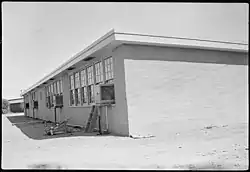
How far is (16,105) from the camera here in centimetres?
5841

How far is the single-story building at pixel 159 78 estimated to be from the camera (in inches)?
370

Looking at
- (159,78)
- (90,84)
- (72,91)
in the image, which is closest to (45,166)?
(159,78)

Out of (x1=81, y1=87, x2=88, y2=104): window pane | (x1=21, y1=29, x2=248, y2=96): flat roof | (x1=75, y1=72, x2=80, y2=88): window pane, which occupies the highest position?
(x1=21, y1=29, x2=248, y2=96): flat roof

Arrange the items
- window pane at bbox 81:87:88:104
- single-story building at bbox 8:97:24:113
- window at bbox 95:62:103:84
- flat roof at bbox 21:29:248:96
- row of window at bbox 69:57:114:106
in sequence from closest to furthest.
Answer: flat roof at bbox 21:29:248:96 < row of window at bbox 69:57:114:106 < window at bbox 95:62:103:84 < window pane at bbox 81:87:88:104 < single-story building at bbox 8:97:24:113

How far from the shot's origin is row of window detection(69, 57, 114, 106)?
36.2 ft

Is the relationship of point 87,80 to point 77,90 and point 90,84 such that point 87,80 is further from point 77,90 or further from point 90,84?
point 77,90

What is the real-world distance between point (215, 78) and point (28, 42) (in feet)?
A: 23.1

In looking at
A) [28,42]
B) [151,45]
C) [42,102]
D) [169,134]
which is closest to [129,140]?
[169,134]

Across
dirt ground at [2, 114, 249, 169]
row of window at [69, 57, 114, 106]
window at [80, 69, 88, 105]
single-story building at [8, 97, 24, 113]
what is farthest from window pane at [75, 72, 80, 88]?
single-story building at [8, 97, 24, 113]

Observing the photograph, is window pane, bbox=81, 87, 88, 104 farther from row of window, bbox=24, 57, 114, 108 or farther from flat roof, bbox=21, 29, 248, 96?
flat roof, bbox=21, 29, 248, 96

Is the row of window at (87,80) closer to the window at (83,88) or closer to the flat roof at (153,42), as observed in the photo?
the window at (83,88)

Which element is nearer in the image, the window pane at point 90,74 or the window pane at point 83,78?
the window pane at point 90,74

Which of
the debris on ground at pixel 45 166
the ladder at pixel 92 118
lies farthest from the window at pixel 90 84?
the debris on ground at pixel 45 166

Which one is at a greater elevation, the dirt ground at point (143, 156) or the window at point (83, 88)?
the window at point (83, 88)
